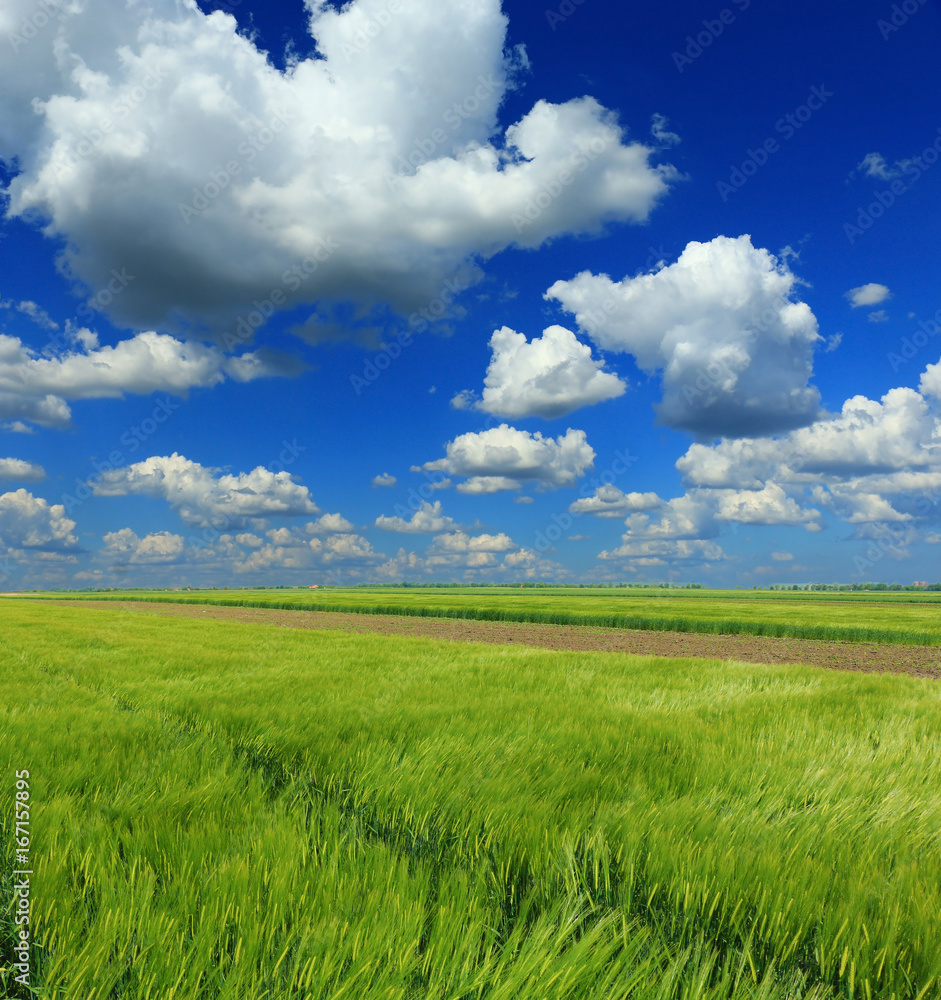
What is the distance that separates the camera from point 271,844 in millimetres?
2436

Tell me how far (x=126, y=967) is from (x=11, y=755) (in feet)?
10.2

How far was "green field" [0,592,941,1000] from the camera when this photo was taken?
1702 millimetres

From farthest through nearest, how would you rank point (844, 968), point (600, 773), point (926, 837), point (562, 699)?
point (562, 699), point (600, 773), point (926, 837), point (844, 968)

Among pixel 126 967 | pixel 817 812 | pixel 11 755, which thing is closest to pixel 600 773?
pixel 817 812

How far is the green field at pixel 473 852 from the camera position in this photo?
5.58 ft

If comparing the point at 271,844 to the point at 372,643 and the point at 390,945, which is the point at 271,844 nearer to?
the point at 390,945

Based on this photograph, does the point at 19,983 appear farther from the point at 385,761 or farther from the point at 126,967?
the point at 385,761

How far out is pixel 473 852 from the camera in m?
2.58

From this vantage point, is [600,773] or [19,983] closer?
[19,983]

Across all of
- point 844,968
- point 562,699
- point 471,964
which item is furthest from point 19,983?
point 562,699

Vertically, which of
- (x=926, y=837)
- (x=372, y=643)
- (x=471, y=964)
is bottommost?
(x=372, y=643)

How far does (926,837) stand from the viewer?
2898 millimetres

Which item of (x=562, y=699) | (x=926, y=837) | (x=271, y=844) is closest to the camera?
(x=271, y=844)

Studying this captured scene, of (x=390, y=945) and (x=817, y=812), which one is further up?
(x=390, y=945)
